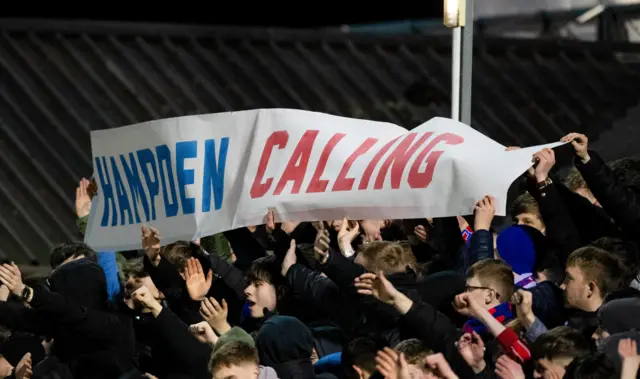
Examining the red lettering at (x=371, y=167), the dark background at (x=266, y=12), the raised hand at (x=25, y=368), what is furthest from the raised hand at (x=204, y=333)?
the dark background at (x=266, y=12)

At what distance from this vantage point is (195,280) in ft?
24.2

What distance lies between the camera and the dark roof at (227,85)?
509 inches

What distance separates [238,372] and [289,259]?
1312mm

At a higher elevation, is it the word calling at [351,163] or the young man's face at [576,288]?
the word calling at [351,163]

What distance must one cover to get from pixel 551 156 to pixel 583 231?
1.49ft

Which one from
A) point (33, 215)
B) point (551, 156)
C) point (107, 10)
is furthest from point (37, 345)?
point (107, 10)

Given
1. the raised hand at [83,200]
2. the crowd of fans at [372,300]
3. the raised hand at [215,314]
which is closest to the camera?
the crowd of fans at [372,300]

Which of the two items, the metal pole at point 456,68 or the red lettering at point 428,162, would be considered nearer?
the red lettering at point 428,162

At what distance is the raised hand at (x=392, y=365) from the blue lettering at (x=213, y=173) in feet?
7.47

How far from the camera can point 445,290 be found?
6.77 metres

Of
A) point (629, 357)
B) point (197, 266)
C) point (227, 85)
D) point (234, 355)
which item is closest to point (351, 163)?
point (197, 266)

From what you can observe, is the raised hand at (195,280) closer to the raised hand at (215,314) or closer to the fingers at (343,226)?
the raised hand at (215,314)

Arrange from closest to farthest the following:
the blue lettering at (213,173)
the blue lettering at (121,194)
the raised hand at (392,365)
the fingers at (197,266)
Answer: the raised hand at (392,365) < the fingers at (197,266) < the blue lettering at (213,173) < the blue lettering at (121,194)

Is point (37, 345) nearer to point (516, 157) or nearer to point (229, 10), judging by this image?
point (516, 157)
